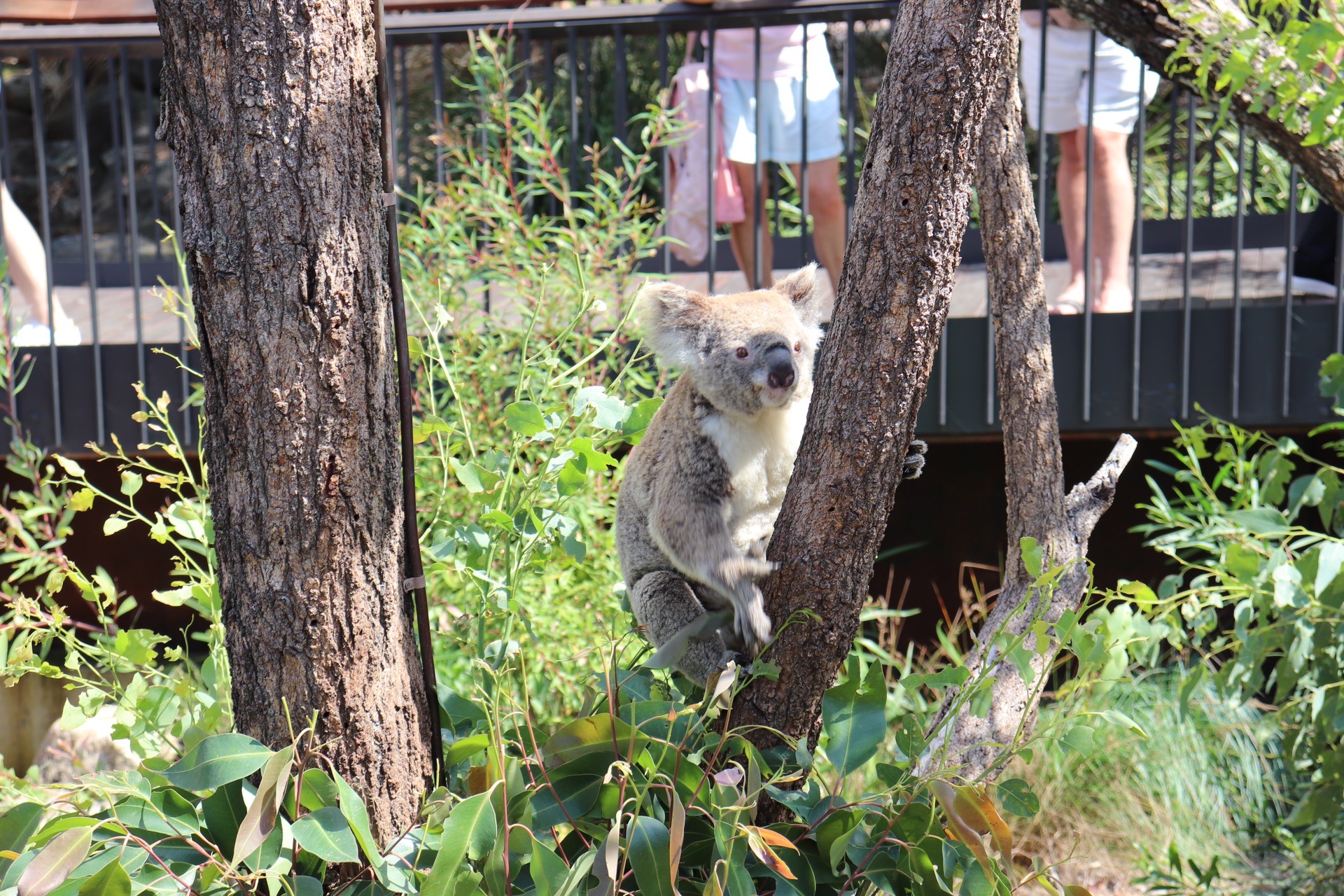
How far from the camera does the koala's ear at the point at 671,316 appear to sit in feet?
6.83

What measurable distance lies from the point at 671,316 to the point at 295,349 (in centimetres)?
93

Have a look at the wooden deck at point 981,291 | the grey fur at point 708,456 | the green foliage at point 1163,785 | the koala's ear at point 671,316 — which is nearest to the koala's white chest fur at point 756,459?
the grey fur at point 708,456

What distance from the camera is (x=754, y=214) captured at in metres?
3.83

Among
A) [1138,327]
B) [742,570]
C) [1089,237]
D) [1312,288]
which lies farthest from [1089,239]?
[742,570]

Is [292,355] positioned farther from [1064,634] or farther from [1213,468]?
[1213,468]

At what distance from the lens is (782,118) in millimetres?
4090

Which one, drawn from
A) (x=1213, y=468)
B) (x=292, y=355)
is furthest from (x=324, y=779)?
(x=1213, y=468)

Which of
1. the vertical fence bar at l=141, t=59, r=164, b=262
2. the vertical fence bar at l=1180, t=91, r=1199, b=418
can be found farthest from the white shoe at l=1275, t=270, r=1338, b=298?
the vertical fence bar at l=141, t=59, r=164, b=262

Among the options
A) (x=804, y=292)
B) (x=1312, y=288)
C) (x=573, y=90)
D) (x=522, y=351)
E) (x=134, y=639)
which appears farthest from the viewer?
(x=1312, y=288)

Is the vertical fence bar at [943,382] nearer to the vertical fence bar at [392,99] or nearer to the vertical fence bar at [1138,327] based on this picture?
the vertical fence bar at [1138,327]

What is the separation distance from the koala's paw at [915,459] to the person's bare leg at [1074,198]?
7.83ft

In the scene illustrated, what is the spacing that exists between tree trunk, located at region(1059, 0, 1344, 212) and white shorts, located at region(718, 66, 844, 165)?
186cm

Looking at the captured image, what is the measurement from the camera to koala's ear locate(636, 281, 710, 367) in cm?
208

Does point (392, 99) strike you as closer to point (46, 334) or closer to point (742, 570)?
point (742, 570)
